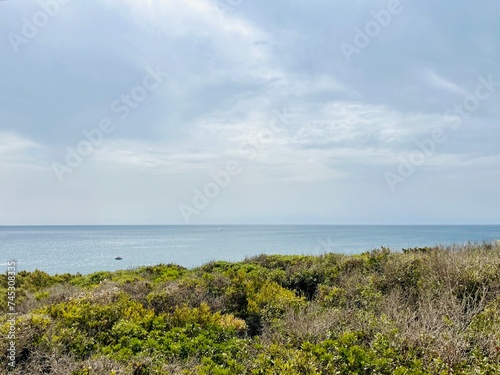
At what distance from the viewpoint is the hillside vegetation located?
432 centimetres

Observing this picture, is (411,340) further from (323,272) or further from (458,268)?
(323,272)

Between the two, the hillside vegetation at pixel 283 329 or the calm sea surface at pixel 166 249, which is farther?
the calm sea surface at pixel 166 249

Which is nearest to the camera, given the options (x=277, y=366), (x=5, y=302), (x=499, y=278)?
(x=277, y=366)

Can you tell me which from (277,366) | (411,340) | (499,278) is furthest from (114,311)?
(499,278)

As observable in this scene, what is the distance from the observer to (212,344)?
5609 millimetres

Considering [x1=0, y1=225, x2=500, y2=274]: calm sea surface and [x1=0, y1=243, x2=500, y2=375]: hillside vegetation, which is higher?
[x1=0, y1=243, x2=500, y2=375]: hillside vegetation

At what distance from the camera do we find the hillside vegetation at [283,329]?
4.32m

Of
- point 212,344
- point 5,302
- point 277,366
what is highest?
point 277,366

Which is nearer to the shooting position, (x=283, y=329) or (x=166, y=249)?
(x=283, y=329)

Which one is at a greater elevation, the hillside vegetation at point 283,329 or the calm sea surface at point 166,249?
the hillside vegetation at point 283,329

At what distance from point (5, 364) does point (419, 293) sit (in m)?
7.94

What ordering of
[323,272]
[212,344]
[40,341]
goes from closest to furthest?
1. [40,341]
2. [212,344]
3. [323,272]

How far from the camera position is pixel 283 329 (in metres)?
5.79

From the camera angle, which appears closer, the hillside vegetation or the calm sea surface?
the hillside vegetation
